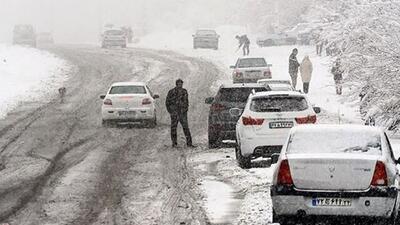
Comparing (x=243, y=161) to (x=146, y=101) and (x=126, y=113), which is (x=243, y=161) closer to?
(x=126, y=113)

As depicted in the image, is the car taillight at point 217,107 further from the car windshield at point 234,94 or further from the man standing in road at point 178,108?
the man standing in road at point 178,108

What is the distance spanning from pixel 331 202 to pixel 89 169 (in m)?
7.89

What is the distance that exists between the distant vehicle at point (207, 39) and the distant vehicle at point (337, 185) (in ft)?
168

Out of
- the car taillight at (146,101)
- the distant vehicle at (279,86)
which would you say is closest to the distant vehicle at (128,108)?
the car taillight at (146,101)

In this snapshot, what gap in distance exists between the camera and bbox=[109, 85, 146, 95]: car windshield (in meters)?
27.3

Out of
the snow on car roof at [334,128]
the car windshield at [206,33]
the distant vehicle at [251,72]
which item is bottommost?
the car windshield at [206,33]

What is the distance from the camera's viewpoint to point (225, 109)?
67.3 feet

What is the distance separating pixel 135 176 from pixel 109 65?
32.7 metres

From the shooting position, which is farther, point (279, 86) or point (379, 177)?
point (279, 86)

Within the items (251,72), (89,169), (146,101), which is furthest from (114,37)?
(89,169)

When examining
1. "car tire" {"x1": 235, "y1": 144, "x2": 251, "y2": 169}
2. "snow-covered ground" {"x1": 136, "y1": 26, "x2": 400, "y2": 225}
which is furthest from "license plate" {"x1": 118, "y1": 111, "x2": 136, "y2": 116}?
"car tire" {"x1": 235, "y1": 144, "x2": 251, "y2": 169}

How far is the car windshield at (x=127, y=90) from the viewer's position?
2730 centimetres

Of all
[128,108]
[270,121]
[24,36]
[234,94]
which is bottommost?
[24,36]

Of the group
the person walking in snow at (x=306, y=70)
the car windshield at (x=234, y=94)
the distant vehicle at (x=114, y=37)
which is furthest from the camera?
the distant vehicle at (x=114, y=37)
